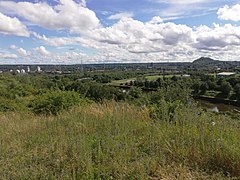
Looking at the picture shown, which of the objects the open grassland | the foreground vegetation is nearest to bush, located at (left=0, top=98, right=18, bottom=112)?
the foreground vegetation

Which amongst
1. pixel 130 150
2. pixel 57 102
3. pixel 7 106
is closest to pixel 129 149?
pixel 130 150

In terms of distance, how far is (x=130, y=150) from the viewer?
13.0 feet

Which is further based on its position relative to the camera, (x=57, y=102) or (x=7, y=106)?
(x=7, y=106)

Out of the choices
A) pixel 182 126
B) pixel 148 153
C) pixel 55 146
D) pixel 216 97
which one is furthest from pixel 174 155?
pixel 216 97

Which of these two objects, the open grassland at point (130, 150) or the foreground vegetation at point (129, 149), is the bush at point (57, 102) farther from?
the open grassland at point (130, 150)

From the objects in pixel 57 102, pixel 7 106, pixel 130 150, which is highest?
pixel 130 150

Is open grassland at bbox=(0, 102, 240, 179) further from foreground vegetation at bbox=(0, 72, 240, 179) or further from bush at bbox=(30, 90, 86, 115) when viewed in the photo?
bush at bbox=(30, 90, 86, 115)

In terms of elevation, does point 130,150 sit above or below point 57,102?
above

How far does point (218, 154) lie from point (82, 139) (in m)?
2.10

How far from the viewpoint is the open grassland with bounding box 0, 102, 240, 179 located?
134 inches

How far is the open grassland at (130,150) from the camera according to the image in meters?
3.39

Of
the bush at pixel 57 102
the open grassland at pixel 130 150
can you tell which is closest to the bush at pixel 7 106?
the bush at pixel 57 102

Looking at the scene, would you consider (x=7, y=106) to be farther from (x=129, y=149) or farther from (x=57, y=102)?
(x=129, y=149)

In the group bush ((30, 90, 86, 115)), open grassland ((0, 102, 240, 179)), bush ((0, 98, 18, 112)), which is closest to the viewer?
open grassland ((0, 102, 240, 179))
